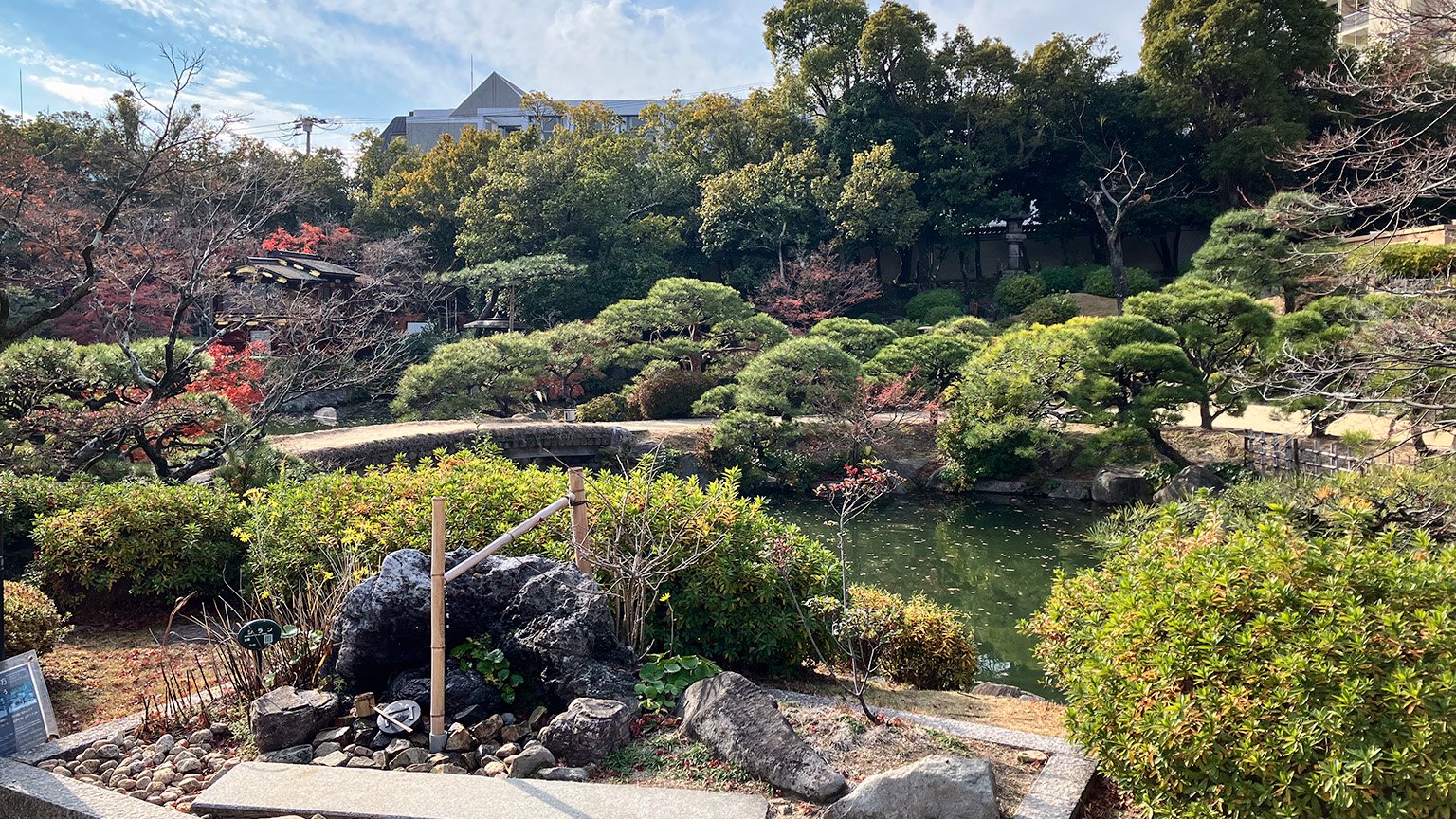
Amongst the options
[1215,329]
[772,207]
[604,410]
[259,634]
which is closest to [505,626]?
[259,634]

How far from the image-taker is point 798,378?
15.3 meters

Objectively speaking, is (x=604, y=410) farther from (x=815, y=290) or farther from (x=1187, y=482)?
(x=1187, y=482)

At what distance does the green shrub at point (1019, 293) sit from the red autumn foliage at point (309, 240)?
18.4 meters

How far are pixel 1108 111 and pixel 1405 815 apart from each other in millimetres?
25329

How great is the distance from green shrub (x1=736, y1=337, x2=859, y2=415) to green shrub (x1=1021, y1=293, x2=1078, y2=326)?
788 cm

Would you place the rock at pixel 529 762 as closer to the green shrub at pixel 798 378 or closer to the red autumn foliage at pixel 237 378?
the red autumn foliage at pixel 237 378

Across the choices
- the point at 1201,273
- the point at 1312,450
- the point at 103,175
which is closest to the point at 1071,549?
the point at 1312,450

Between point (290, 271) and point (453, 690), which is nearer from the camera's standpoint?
point (453, 690)

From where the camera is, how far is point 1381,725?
267 cm

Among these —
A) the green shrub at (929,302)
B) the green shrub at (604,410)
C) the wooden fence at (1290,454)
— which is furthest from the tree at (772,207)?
the wooden fence at (1290,454)

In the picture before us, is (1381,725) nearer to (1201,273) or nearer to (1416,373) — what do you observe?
(1416,373)

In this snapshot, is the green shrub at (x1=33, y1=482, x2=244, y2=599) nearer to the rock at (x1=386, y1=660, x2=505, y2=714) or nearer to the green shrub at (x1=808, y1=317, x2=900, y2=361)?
the rock at (x1=386, y1=660, x2=505, y2=714)

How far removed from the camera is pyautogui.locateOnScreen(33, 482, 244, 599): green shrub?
20.0 feet

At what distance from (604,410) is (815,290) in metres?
7.96
